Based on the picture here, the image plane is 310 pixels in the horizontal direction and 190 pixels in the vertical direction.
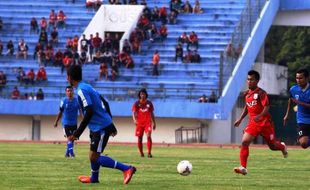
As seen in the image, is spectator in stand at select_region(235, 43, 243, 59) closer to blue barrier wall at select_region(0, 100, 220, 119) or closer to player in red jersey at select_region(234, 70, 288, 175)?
blue barrier wall at select_region(0, 100, 220, 119)

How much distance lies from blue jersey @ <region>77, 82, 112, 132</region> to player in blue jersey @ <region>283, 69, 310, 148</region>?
5.87 meters

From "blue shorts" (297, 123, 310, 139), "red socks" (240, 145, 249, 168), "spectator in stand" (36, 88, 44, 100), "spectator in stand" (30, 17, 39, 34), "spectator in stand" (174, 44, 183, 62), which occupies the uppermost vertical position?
"spectator in stand" (30, 17, 39, 34)

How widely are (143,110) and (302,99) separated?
34.3ft

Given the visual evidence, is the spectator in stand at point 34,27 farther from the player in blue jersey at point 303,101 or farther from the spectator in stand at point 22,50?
the player in blue jersey at point 303,101

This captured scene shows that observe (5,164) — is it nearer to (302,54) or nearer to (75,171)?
(75,171)

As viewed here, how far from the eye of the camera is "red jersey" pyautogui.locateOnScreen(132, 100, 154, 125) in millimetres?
32094

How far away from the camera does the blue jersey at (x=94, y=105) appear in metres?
17.5

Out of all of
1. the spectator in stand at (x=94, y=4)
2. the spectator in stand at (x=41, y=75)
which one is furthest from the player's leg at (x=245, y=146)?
the spectator in stand at (x=94, y=4)

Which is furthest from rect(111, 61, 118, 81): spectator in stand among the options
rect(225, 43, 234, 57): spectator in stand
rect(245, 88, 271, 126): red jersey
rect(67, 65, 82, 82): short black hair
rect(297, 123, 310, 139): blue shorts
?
rect(67, 65, 82, 82): short black hair

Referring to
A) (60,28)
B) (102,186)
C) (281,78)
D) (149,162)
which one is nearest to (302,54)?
(281,78)

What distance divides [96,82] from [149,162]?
92.8 feet

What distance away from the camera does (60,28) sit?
198 feet

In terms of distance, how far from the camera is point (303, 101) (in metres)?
22.4

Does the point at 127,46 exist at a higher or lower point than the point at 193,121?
higher
